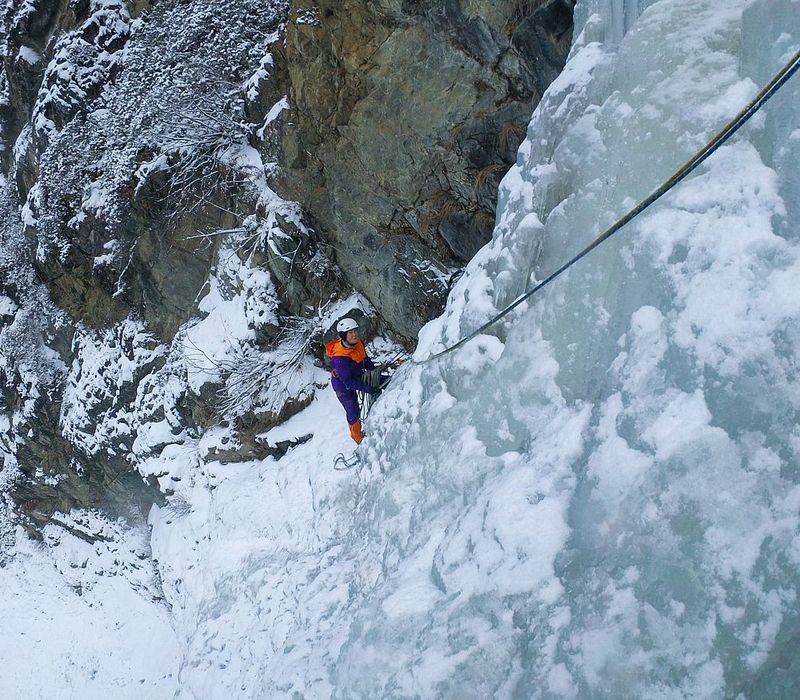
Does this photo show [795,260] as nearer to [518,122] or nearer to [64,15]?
[518,122]

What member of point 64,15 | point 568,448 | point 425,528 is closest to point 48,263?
point 64,15

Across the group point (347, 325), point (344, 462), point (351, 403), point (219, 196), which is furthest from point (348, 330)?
point (219, 196)

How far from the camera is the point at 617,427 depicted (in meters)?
1.98

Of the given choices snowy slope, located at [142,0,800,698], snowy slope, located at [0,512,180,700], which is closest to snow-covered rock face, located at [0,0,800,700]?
snowy slope, located at [142,0,800,698]

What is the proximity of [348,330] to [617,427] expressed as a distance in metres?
2.64

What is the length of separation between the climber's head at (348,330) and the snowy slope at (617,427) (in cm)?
98

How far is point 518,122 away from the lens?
170 inches

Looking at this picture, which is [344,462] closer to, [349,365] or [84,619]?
[349,365]

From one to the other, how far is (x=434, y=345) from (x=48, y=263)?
822 centimetres

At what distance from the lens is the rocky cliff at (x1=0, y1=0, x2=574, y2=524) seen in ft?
15.4

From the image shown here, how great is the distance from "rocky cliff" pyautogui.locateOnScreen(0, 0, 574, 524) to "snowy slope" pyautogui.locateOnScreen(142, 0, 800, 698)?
5.69ft

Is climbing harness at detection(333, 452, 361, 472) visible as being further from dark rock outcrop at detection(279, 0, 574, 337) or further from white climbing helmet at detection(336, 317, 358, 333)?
dark rock outcrop at detection(279, 0, 574, 337)

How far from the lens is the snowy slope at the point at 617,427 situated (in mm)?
1616

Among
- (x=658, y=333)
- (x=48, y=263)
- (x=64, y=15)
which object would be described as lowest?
(x=658, y=333)
